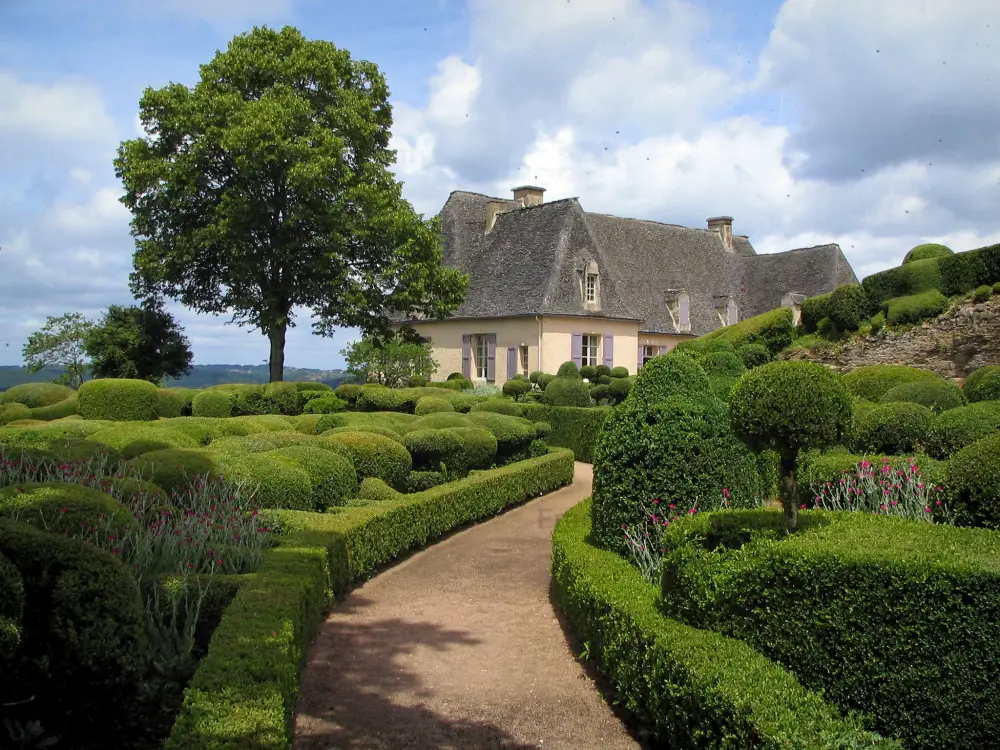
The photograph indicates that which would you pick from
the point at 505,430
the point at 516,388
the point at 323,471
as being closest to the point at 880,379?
the point at 505,430

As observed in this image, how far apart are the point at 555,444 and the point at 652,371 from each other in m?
12.3

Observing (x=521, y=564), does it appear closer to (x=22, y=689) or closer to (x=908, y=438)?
(x=908, y=438)

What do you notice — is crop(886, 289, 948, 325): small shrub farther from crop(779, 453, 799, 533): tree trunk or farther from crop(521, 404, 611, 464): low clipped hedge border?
crop(779, 453, 799, 533): tree trunk

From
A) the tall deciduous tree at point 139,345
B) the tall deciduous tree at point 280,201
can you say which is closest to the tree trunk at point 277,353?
the tall deciduous tree at point 280,201

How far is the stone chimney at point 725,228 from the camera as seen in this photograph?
39438 mm

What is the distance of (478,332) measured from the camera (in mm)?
31531

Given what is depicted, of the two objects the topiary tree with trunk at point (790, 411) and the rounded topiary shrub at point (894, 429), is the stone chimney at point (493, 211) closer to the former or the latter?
the rounded topiary shrub at point (894, 429)

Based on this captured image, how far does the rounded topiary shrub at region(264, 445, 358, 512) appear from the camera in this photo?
951 cm

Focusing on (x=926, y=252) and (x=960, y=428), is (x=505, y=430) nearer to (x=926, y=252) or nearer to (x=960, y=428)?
(x=960, y=428)

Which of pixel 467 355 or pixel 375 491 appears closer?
pixel 375 491

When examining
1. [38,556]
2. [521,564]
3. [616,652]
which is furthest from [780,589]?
[521,564]

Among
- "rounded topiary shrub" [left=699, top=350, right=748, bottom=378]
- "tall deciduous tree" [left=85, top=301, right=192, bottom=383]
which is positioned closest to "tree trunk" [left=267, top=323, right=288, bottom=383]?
"tall deciduous tree" [left=85, top=301, right=192, bottom=383]

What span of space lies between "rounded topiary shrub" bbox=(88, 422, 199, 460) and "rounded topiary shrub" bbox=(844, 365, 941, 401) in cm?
957

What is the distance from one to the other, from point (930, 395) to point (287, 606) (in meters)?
10.0
